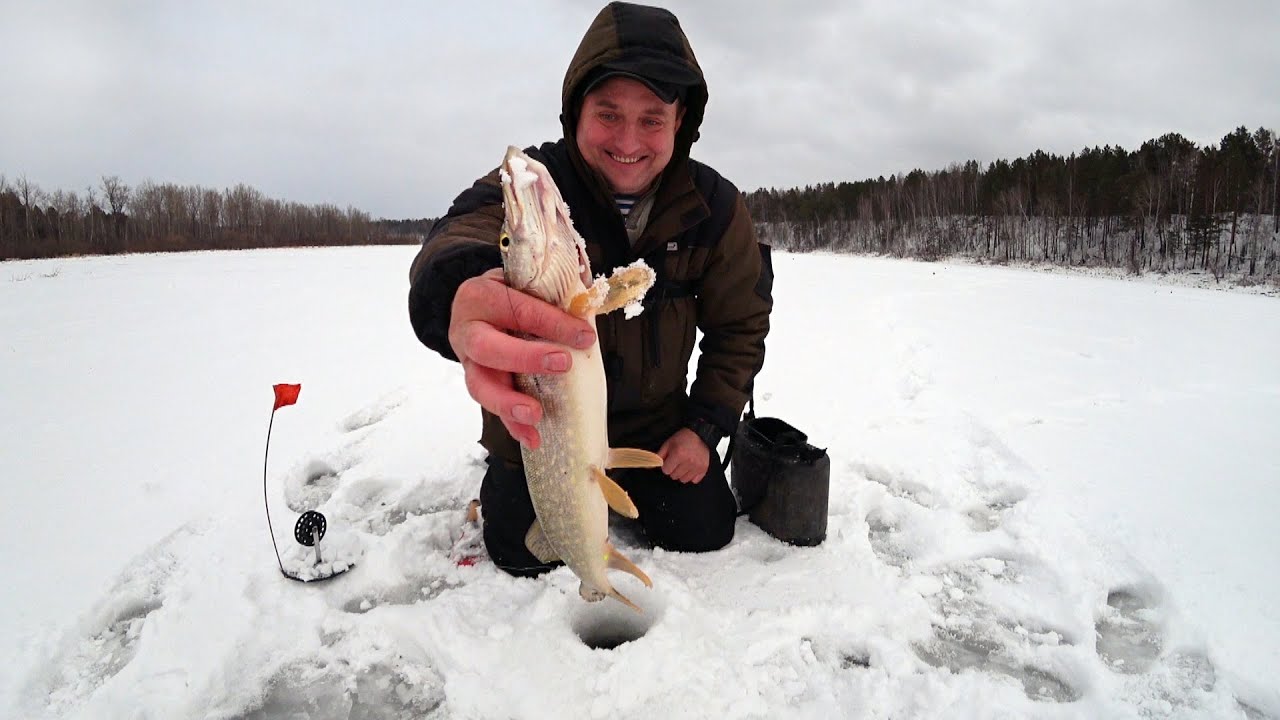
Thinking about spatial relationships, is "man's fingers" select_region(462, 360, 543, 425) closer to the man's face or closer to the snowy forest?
the man's face

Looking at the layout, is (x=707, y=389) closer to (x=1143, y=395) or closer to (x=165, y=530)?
(x=165, y=530)

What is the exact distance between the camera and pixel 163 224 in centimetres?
5703

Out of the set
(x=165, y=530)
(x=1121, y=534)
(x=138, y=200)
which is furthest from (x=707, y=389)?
(x=138, y=200)

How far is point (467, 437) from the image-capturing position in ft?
13.8

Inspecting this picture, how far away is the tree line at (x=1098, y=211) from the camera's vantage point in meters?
30.5

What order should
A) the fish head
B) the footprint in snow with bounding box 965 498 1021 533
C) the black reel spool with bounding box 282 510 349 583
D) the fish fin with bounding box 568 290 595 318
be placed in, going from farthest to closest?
the footprint in snow with bounding box 965 498 1021 533 < the black reel spool with bounding box 282 510 349 583 < the fish fin with bounding box 568 290 595 318 < the fish head

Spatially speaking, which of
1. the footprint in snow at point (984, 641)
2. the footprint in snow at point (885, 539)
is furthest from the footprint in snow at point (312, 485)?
the footprint in snow at point (984, 641)

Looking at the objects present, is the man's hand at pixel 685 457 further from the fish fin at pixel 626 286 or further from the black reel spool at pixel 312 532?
the black reel spool at pixel 312 532

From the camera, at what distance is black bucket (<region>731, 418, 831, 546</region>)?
2768 mm

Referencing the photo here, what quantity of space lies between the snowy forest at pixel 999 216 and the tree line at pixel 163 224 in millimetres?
157

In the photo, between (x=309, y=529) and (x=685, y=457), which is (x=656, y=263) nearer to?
(x=685, y=457)

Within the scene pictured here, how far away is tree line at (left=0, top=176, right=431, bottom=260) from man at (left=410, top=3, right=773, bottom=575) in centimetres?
4700

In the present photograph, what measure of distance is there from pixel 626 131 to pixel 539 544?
1.74m

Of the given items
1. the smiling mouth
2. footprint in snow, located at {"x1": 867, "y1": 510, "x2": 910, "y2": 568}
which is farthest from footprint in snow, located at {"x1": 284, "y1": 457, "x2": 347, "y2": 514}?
footprint in snow, located at {"x1": 867, "y1": 510, "x2": 910, "y2": 568}
